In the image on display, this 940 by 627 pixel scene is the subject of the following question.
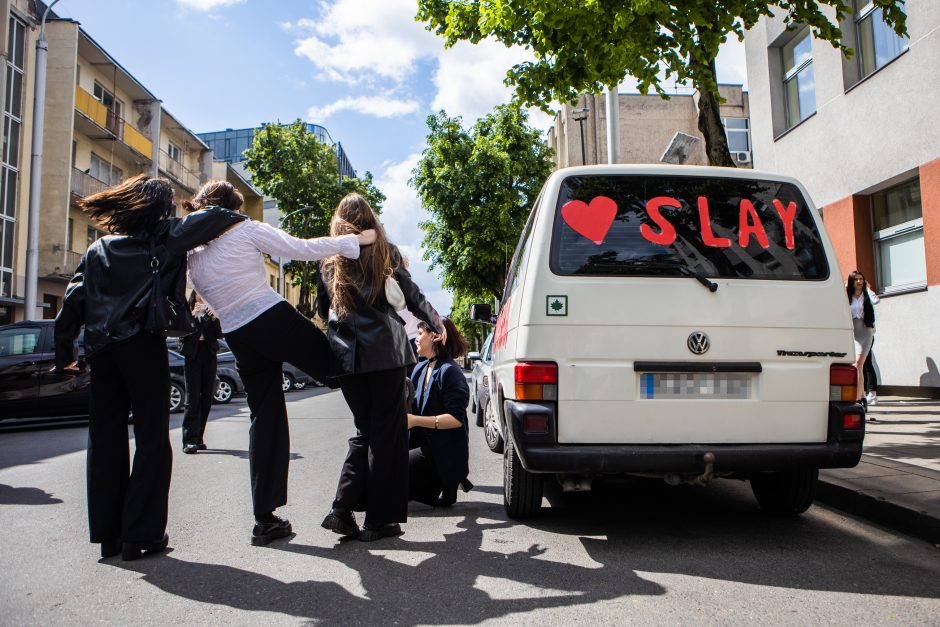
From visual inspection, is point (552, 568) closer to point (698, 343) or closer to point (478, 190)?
point (698, 343)

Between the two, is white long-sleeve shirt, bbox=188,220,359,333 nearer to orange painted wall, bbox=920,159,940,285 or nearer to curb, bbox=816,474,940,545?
curb, bbox=816,474,940,545

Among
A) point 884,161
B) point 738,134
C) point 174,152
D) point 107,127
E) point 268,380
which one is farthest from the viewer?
point 174,152

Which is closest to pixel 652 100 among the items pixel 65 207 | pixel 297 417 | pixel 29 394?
pixel 65 207

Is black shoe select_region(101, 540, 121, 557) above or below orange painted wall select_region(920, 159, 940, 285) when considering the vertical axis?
below

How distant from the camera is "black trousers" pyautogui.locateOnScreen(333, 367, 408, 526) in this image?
3863 mm

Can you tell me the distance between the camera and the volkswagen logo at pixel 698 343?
→ 3623 mm

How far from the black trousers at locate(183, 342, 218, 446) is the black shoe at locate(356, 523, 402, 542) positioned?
4145mm

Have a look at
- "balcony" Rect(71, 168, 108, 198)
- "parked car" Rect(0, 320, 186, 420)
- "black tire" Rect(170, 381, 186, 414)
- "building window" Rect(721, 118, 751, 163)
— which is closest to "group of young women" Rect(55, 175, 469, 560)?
"parked car" Rect(0, 320, 186, 420)

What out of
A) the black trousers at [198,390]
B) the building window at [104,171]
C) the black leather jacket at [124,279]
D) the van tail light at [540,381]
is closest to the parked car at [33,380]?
the black trousers at [198,390]

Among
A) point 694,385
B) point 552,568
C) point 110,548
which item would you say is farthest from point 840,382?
point 110,548

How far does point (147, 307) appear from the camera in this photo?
3514 millimetres

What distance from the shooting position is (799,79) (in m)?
14.0

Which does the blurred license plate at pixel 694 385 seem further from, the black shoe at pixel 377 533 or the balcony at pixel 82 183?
the balcony at pixel 82 183

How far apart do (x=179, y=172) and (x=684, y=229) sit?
39419mm
